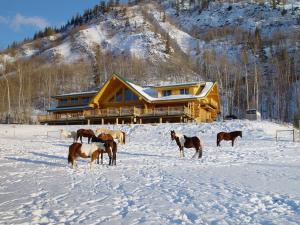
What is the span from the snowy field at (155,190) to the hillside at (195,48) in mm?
57633

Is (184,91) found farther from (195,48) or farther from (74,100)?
(195,48)

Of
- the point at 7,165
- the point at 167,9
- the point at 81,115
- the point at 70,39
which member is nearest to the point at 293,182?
the point at 7,165

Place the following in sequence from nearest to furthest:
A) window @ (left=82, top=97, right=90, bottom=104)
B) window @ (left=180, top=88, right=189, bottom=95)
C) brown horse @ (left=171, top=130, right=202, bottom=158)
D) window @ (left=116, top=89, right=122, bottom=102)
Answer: brown horse @ (left=171, top=130, right=202, bottom=158)
window @ (left=180, top=88, right=189, bottom=95)
window @ (left=116, top=89, right=122, bottom=102)
window @ (left=82, top=97, right=90, bottom=104)

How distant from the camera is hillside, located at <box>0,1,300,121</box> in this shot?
263 ft

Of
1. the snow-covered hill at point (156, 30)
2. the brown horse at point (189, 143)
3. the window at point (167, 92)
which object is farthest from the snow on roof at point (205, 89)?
the snow-covered hill at point (156, 30)

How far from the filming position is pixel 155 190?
9.80 m

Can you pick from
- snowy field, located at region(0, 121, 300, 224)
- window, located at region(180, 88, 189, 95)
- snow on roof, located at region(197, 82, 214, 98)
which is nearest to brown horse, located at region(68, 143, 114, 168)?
snowy field, located at region(0, 121, 300, 224)

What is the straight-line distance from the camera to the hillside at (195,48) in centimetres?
8019

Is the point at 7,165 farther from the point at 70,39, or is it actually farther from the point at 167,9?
the point at 167,9

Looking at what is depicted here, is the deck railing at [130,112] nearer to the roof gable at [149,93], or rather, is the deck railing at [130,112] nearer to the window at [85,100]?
the roof gable at [149,93]

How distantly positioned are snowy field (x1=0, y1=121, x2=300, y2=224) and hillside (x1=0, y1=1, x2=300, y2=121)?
57.6 meters

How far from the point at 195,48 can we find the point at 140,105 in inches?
3164

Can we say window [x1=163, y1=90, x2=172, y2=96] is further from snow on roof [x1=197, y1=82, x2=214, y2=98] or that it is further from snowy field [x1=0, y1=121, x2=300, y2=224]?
snowy field [x1=0, y1=121, x2=300, y2=224]

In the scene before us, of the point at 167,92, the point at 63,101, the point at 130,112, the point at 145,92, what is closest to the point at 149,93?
the point at 145,92
